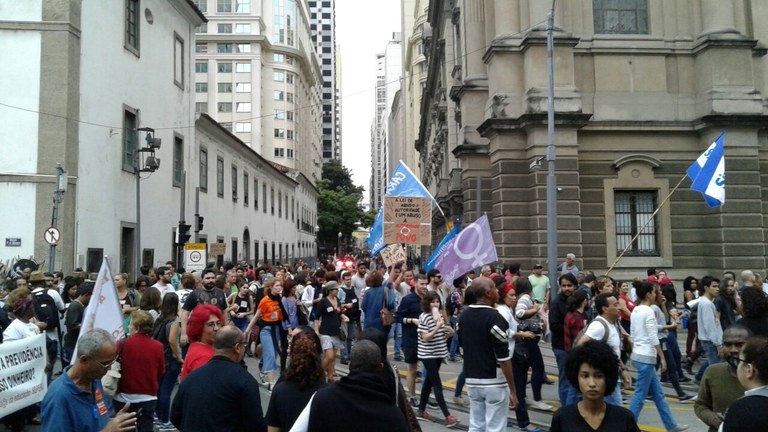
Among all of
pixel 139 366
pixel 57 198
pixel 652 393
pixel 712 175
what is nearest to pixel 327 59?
pixel 57 198

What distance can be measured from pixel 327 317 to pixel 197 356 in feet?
16.2

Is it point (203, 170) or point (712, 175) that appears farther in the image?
point (203, 170)

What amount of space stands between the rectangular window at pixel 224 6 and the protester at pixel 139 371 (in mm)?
73044

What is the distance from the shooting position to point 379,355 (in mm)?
3590

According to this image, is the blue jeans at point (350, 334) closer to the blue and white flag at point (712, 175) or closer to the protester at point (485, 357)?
the protester at point (485, 357)

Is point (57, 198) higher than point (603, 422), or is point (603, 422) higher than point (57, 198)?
point (57, 198)

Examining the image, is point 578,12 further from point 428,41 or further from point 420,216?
point 428,41

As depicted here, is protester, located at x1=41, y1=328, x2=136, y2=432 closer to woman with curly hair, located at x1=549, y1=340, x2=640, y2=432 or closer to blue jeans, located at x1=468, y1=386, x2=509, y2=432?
woman with curly hair, located at x1=549, y1=340, x2=640, y2=432

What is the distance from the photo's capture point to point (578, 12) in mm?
20469

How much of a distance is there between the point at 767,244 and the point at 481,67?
11.9 m

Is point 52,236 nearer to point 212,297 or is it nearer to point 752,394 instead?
Answer: point 212,297

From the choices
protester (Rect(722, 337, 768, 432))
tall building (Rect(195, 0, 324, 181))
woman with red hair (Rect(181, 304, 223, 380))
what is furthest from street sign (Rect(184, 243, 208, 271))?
tall building (Rect(195, 0, 324, 181))

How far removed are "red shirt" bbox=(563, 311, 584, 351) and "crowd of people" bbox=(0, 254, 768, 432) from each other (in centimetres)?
2

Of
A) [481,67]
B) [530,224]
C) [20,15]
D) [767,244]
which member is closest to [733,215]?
[767,244]
